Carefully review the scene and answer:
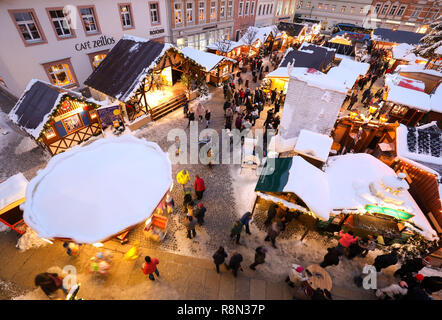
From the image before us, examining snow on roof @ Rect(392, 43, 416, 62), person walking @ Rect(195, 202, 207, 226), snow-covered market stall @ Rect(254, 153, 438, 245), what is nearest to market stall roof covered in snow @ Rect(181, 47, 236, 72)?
snow-covered market stall @ Rect(254, 153, 438, 245)

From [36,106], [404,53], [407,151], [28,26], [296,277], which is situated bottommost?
[296,277]

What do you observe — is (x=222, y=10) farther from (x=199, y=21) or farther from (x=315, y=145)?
(x=315, y=145)

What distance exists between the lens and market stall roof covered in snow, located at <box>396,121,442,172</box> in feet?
26.1

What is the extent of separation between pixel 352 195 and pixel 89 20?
18.7 metres

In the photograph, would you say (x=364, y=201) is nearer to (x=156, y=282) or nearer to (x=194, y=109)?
(x=156, y=282)

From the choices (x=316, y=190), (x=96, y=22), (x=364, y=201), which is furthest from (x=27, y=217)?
(x=96, y=22)

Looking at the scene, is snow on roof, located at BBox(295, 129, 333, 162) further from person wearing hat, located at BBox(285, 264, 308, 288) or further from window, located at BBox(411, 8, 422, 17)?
window, located at BBox(411, 8, 422, 17)

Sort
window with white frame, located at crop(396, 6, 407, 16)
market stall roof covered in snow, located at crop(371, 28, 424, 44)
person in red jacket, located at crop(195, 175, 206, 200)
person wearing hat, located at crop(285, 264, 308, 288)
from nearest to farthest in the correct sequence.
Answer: person wearing hat, located at crop(285, 264, 308, 288)
person in red jacket, located at crop(195, 175, 206, 200)
market stall roof covered in snow, located at crop(371, 28, 424, 44)
window with white frame, located at crop(396, 6, 407, 16)

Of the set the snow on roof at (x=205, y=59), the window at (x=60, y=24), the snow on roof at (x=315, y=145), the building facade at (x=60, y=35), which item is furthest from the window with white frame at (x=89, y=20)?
the snow on roof at (x=315, y=145)

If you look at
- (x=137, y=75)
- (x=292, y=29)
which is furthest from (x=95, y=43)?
(x=292, y=29)

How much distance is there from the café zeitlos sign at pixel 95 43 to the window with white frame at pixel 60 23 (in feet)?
2.51

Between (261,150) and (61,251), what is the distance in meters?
9.98

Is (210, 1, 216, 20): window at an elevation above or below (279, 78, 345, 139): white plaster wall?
above

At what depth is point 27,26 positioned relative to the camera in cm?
1151
